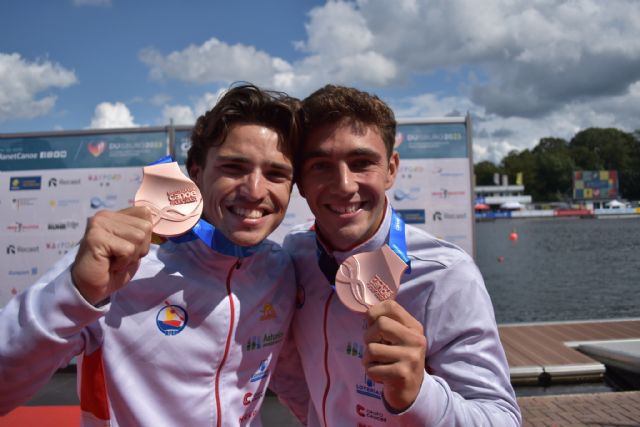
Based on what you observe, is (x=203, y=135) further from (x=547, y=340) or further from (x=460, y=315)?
(x=547, y=340)

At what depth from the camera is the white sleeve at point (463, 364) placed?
4.93ft

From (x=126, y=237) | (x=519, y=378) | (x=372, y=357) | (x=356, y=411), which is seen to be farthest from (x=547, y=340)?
(x=126, y=237)

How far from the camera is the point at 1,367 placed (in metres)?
1.48

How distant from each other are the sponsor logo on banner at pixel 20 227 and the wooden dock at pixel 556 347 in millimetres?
6684

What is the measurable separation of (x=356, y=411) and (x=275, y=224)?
94cm

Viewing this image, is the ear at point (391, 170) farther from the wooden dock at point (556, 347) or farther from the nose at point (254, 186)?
the wooden dock at point (556, 347)

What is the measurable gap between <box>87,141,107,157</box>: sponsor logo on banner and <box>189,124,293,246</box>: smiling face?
4.44 meters

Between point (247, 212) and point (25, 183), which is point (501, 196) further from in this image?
point (247, 212)

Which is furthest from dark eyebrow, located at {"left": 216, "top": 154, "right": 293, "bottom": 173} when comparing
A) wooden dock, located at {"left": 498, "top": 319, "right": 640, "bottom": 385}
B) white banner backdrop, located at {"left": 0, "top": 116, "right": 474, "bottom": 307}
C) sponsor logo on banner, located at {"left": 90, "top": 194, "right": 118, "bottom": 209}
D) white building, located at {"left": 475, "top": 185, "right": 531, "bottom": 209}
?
white building, located at {"left": 475, "top": 185, "right": 531, "bottom": 209}

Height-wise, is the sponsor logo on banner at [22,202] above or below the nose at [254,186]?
above

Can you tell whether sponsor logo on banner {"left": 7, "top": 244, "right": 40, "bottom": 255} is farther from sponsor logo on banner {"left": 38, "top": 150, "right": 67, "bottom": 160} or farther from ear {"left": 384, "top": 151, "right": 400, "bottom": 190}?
ear {"left": 384, "top": 151, "right": 400, "bottom": 190}

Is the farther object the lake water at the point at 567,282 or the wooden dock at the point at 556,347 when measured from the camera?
the lake water at the point at 567,282

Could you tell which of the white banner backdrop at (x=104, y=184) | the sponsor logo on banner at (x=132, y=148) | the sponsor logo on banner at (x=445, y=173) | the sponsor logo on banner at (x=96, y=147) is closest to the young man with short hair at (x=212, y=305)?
the white banner backdrop at (x=104, y=184)

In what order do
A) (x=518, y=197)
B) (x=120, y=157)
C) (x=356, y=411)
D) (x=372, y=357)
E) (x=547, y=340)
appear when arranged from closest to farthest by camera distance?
(x=372, y=357) < (x=356, y=411) < (x=120, y=157) < (x=547, y=340) < (x=518, y=197)
